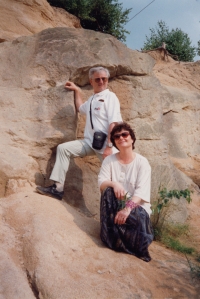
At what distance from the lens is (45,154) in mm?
5145

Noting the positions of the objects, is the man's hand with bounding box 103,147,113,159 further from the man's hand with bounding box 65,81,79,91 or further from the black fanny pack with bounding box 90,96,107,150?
the man's hand with bounding box 65,81,79,91

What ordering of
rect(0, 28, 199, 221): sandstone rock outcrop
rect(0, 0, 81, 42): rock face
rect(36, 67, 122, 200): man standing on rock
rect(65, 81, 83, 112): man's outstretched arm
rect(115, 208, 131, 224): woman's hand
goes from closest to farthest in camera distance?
rect(115, 208, 131, 224): woman's hand < rect(36, 67, 122, 200): man standing on rock < rect(0, 28, 199, 221): sandstone rock outcrop < rect(65, 81, 83, 112): man's outstretched arm < rect(0, 0, 81, 42): rock face

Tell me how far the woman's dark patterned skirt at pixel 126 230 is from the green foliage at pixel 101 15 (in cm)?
967

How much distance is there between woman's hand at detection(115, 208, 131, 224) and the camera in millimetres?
3566

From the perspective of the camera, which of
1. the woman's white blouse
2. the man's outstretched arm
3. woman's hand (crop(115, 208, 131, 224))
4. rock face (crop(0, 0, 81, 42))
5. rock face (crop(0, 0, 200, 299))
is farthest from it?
rock face (crop(0, 0, 81, 42))

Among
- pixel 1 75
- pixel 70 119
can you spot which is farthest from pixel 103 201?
pixel 1 75

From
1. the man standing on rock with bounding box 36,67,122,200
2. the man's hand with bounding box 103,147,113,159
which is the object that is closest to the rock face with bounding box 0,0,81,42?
the man standing on rock with bounding box 36,67,122,200

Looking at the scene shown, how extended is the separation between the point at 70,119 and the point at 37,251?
7.58 ft

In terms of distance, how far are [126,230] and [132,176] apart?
538mm

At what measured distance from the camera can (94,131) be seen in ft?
15.1

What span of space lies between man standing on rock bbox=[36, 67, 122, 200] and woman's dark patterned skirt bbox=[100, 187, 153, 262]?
890 mm

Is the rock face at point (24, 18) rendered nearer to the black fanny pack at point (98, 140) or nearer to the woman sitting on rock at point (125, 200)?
the black fanny pack at point (98, 140)

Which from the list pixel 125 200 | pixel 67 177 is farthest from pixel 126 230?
pixel 67 177

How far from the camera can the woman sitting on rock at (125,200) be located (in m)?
3.63
